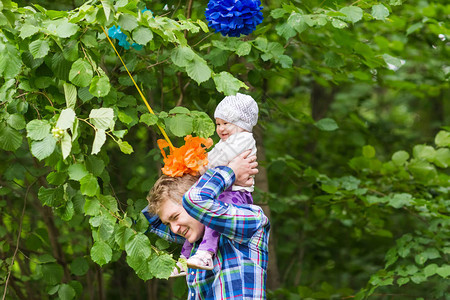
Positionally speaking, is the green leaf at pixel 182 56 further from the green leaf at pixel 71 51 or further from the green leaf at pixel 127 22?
the green leaf at pixel 71 51

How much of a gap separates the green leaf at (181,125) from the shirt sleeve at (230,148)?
14 centimetres

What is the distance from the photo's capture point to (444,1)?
412 cm

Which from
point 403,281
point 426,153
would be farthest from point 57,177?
point 426,153

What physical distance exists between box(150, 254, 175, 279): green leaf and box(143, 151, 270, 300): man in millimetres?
151

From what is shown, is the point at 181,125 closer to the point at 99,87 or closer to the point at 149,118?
the point at 149,118

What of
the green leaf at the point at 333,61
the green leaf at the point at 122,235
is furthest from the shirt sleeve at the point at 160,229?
the green leaf at the point at 333,61

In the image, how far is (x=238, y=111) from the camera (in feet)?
6.01

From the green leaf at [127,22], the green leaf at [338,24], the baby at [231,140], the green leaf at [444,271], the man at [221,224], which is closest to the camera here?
the green leaf at [127,22]

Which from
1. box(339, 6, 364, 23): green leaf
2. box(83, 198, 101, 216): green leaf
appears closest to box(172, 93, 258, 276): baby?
box(83, 198, 101, 216): green leaf

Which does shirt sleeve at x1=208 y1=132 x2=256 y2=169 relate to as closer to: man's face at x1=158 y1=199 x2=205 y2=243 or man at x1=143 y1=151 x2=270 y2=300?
man at x1=143 y1=151 x2=270 y2=300

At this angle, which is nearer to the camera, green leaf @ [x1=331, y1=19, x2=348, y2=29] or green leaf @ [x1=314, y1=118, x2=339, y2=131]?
green leaf @ [x1=331, y1=19, x2=348, y2=29]

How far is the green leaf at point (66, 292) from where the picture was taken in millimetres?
2365

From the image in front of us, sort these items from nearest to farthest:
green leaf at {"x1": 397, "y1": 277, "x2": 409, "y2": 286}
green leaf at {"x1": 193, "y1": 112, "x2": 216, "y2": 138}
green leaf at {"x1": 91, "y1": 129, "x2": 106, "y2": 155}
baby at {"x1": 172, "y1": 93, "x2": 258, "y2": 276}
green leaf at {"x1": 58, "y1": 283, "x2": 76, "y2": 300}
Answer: green leaf at {"x1": 91, "y1": 129, "x2": 106, "y2": 155}
baby at {"x1": 172, "y1": 93, "x2": 258, "y2": 276}
green leaf at {"x1": 193, "y1": 112, "x2": 216, "y2": 138}
green leaf at {"x1": 58, "y1": 283, "x2": 76, "y2": 300}
green leaf at {"x1": 397, "y1": 277, "x2": 409, "y2": 286}

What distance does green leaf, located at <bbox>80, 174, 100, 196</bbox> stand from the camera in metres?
A: 1.66
